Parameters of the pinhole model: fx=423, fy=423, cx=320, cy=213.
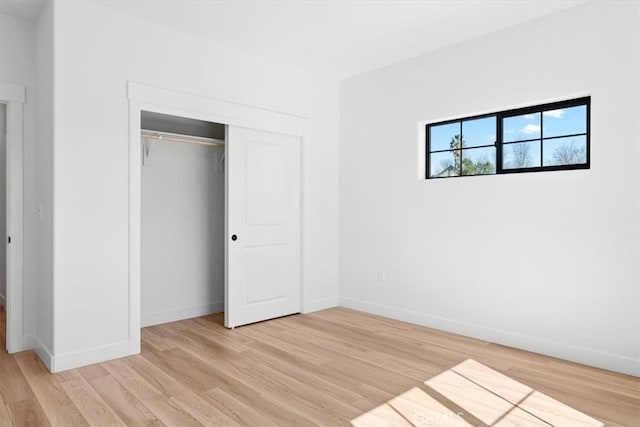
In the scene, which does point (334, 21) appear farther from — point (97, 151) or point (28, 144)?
point (28, 144)

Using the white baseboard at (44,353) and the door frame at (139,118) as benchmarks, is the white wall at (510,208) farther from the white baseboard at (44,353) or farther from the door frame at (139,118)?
the white baseboard at (44,353)

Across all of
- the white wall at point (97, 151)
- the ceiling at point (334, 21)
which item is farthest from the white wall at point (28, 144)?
the white wall at point (97, 151)

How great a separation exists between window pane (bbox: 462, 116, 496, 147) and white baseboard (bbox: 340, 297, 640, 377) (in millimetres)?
1663

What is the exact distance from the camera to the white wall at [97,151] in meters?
3.01

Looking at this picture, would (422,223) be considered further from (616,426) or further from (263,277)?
(616,426)

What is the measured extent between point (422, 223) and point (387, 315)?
1072 mm

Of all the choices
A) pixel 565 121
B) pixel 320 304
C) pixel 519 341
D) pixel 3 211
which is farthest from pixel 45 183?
pixel 565 121

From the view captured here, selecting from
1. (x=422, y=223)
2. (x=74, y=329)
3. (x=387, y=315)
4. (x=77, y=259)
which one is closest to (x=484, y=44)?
(x=422, y=223)

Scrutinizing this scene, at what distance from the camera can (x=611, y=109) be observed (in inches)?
→ 119

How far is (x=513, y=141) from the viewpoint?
3637 mm

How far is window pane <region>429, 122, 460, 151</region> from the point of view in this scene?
4070mm

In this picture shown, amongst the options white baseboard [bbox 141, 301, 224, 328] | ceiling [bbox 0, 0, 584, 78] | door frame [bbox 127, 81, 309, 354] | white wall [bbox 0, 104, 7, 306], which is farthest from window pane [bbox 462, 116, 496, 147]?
white wall [bbox 0, 104, 7, 306]

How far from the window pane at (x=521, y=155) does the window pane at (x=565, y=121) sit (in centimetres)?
14

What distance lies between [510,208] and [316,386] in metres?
2.16
